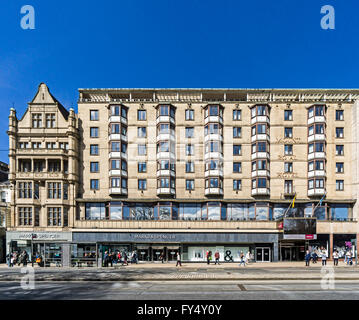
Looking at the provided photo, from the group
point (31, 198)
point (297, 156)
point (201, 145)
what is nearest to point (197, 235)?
point (201, 145)

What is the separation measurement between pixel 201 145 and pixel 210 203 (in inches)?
338

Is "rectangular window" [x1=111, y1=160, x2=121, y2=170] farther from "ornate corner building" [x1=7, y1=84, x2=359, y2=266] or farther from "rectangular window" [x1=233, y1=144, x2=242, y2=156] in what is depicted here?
"rectangular window" [x1=233, y1=144, x2=242, y2=156]

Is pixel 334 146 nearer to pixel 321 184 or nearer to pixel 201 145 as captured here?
pixel 321 184

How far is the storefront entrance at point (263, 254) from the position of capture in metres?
41.3

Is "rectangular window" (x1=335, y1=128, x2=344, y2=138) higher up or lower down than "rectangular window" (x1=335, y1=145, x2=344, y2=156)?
higher up

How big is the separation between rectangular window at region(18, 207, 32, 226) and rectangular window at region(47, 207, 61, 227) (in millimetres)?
2565

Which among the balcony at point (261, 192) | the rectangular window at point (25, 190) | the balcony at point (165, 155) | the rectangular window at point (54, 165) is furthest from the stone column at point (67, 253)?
the balcony at point (261, 192)

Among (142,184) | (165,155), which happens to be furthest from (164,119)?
(142,184)

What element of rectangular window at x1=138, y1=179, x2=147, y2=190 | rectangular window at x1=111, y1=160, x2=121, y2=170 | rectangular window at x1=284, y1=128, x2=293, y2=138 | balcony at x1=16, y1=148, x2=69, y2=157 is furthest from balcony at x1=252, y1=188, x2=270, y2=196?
balcony at x1=16, y1=148, x2=69, y2=157

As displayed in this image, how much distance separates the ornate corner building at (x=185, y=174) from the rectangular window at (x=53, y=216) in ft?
0.46

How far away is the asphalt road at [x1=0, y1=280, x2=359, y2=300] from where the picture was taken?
47.7 ft

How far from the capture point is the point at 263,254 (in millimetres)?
41375

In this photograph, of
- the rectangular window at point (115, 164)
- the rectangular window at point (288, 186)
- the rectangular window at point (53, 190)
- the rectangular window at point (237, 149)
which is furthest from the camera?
the rectangular window at point (237, 149)

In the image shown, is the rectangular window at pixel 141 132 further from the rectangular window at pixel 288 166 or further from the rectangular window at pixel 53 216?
the rectangular window at pixel 288 166
